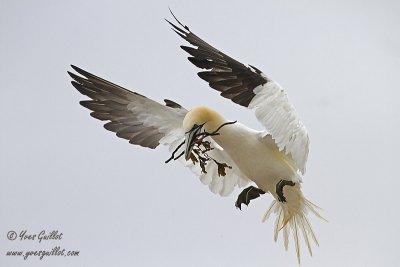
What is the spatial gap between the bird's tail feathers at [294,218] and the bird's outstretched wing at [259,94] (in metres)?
0.79

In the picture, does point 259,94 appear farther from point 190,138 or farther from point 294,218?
point 294,218

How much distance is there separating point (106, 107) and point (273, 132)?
2.18 metres

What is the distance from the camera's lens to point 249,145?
27.7 feet

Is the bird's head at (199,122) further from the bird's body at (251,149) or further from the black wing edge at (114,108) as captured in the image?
the black wing edge at (114,108)

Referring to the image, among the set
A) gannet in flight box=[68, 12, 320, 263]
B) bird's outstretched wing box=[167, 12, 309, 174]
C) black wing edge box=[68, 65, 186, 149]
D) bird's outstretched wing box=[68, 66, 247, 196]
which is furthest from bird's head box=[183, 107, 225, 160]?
black wing edge box=[68, 65, 186, 149]

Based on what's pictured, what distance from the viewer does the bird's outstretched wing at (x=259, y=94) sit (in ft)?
25.8

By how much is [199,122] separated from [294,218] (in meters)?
1.46

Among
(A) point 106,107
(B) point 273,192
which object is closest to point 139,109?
(A) point 106,107

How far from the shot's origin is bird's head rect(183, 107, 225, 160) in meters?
8.16

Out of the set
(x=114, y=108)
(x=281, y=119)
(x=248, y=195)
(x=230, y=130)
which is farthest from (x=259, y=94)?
(x=114, y=108)

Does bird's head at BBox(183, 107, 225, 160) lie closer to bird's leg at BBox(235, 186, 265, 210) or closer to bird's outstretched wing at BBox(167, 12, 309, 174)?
bird's outstretched wing at BBox(167, 12, 309, 174)

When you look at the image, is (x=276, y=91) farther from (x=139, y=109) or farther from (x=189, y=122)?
(x=139, y=109)

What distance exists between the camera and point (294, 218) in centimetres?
901

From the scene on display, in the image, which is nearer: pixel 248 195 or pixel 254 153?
pixel 254 153
